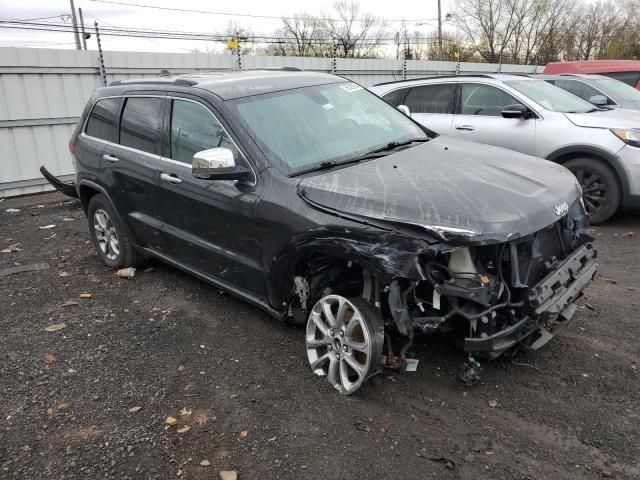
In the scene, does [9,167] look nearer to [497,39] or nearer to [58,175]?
[58,175]

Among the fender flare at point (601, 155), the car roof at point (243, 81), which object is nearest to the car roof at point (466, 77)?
the fender flare at point (601, 155)

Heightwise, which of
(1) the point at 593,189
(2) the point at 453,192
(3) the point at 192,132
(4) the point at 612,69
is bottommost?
(1) the point at 593,189

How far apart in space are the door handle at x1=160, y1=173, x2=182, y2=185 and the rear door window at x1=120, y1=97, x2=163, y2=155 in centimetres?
24

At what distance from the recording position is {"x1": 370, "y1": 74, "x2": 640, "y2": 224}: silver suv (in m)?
6.01

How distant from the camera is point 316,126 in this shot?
3762 mm

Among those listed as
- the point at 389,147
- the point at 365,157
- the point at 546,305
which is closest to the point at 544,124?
the point at 389,147

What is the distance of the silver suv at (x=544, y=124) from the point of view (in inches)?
237

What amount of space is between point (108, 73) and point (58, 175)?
212 cm

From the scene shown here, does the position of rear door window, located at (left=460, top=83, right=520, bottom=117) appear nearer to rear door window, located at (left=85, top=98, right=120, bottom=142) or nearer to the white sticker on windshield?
the white sticker on windshield

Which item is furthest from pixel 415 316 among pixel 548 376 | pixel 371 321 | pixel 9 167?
pixel 9 167

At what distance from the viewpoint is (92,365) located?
3658mm

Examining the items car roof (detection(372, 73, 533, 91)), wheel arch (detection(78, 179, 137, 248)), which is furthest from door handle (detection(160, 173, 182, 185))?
car roof (detection(372, 73, 533, 91))

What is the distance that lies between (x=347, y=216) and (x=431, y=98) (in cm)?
532

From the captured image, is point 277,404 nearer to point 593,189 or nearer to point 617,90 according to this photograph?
point 593,189
